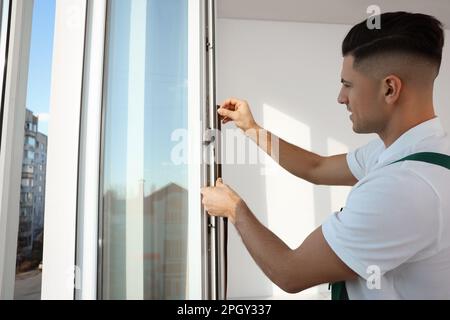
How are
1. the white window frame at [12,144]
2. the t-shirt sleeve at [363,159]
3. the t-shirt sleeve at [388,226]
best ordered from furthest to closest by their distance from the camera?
the t-shirt sleeve at [363,159]
the white window frame at [12,144]
the t-shirt sleeve at [388,226]

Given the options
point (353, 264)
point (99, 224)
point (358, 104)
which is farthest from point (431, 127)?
point (99, 224)

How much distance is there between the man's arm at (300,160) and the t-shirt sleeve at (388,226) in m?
0.53

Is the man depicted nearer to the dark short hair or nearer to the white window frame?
the dark short hair

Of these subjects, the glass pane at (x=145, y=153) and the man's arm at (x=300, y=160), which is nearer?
the glass pane at (x=145, y=153)

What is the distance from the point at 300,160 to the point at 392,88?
1.66 feet

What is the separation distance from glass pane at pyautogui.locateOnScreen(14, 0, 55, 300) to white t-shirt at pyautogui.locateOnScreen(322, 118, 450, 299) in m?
0.71

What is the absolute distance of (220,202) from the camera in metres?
0.87

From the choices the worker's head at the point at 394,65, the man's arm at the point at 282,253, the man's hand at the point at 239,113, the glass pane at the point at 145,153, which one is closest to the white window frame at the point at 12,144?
the glass pane at the point at 145,153

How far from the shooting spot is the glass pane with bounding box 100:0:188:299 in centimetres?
102

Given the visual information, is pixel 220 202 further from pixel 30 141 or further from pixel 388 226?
pixel 30 141

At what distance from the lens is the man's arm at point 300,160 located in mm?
1228

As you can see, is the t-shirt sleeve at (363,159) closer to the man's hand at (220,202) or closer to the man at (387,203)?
the man at (387,203)

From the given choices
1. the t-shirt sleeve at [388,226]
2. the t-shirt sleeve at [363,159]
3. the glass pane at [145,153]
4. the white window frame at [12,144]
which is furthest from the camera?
the t-shirt sleeve at [363,159]

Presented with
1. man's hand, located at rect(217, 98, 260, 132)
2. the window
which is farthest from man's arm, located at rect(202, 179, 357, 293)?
the window
